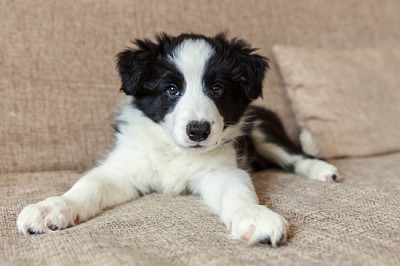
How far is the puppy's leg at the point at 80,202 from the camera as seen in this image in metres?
1.39

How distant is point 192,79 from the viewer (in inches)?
74.0

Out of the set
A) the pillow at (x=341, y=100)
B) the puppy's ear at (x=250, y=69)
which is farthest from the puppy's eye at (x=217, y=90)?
the pillow at (x=341, y=100)

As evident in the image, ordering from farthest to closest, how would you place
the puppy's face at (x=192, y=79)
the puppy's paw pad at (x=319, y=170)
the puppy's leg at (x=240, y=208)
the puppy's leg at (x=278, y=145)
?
the puppy's leg at (x=278, y=145) < the puppy's paw pad at (x=319, y=170) < the puppy's face at (x=192, y=79) < the puppy's leg at (x=240, y=208)

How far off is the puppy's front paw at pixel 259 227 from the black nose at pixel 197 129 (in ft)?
1.46

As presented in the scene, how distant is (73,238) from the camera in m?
1.26

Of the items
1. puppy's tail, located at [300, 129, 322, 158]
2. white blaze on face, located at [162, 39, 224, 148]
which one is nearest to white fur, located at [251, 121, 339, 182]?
puppy's tail, located at [300, 129, 322, 158]

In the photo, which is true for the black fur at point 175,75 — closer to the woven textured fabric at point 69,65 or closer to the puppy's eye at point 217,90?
the puppy's eye at point 217,90

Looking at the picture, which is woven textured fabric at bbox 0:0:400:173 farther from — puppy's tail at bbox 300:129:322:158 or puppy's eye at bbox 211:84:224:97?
puppy's eye at bbox 211:84:224:97

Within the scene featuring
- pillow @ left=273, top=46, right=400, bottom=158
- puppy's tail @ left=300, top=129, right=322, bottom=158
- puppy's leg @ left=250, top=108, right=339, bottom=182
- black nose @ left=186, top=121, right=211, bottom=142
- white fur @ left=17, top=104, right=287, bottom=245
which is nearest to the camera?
white fur @ left=17, top=104, right=287, bottom=245

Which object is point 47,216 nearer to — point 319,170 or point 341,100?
point 319,170

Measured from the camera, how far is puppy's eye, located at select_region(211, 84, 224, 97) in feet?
6.30

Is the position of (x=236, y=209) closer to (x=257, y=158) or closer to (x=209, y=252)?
(x=209, y=252)

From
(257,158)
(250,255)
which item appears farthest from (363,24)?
(250,255)

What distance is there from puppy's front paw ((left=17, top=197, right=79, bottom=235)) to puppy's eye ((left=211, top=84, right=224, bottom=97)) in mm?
834
